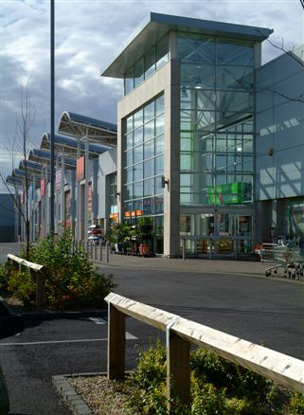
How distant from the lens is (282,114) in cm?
3011

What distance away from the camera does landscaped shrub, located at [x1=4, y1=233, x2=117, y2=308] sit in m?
11.5

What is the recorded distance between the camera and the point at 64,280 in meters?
11.7

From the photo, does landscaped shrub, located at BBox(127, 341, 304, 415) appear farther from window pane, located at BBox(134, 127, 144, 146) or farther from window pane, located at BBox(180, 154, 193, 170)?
window pane, located at BBox(134, 127, 144, 146)

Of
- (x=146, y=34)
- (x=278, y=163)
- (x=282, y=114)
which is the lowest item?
(x=278, y=163)

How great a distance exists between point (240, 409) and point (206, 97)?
29.9 metres

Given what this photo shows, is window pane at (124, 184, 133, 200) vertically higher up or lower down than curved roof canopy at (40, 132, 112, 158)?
lower down

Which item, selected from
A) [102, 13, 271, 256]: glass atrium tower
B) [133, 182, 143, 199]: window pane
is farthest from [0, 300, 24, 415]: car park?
[133, 182, 143, 199]: window pane

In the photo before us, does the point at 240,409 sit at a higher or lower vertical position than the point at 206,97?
lower

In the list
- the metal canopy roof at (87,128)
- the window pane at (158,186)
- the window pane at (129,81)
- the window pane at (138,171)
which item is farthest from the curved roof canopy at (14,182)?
the window pane at (129,81)

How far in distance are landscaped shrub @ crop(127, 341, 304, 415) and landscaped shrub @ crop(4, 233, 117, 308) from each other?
19.7 ft

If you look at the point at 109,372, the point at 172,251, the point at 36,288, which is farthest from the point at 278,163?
the point at 109,372

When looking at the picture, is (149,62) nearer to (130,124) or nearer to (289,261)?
(130,124)

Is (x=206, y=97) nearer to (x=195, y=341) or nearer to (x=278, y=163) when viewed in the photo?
(x=278, y=163)

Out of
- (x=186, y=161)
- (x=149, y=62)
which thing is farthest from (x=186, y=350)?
(x=149, y=62)
